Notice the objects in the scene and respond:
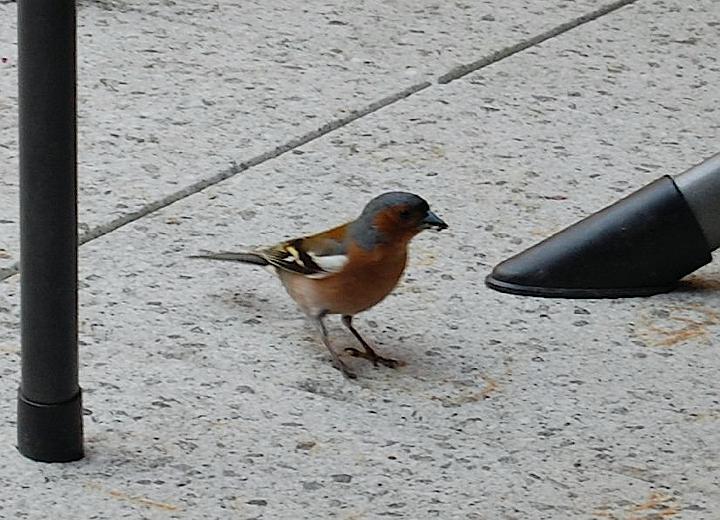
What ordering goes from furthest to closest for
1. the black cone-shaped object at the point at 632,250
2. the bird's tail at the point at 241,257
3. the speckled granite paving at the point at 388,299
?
1. the black cone-shaped object at the point at 632,250
2. the bird's tail at the point at 241,257
3. the speckled granite paving at the point at 388,299

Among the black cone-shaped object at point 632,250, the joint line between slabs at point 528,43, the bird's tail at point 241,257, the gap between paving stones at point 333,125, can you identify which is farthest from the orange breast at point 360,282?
the joint line between slabs at point 528,43

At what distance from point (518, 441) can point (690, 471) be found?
338 mm

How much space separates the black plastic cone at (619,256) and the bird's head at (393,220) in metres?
0.48

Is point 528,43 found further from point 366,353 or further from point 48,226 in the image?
point 48,226

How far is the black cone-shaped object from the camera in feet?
12.5

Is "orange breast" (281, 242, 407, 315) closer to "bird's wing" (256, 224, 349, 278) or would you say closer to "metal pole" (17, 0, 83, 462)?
"bird's wing" (256, 224, 349, 278)

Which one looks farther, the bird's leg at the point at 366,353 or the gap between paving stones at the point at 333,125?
the gap between paving stones at the point at 333,125

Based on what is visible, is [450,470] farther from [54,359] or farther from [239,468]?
[54,359]

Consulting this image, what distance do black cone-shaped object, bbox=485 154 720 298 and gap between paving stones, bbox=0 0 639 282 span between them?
932 mm

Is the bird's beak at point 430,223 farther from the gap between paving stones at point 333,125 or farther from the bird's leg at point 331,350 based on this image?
the gap between paving stones at point 333,125

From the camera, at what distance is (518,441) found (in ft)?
10.4

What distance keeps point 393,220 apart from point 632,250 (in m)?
0.74

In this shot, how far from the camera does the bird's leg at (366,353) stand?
A: 347 cm

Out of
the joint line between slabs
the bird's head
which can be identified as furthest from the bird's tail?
the joint line between slabs
